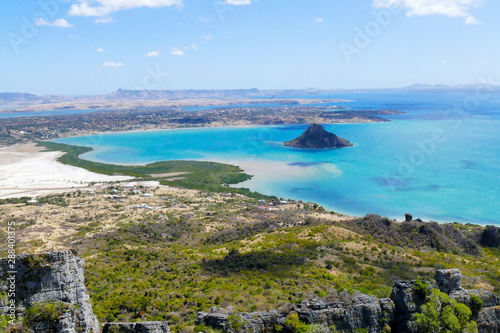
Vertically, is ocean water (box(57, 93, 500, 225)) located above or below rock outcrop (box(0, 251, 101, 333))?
below

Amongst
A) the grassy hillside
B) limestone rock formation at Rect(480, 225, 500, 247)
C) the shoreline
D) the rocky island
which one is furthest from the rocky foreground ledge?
the rocky island

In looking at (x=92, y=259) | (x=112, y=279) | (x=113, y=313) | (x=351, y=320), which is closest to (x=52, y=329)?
(x=113, y=313)

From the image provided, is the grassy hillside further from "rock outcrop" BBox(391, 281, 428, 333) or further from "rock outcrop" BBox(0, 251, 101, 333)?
"rock outcrop" BBox(0, 251, 101, 333)

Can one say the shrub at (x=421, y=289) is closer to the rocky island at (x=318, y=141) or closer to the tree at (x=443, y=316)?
the tree at (x=443, y=316)

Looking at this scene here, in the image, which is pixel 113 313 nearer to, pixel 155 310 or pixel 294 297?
pixel 155 310

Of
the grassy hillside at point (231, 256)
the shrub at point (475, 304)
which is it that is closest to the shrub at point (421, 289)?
the shrub at point (475, 304)

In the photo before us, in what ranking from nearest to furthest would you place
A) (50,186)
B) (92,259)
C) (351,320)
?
(351,320) → (92,259) → (50,186)

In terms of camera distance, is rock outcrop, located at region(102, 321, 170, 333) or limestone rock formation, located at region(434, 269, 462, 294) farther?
limestone rock formation, located at region(434, 269, 462, 294)
